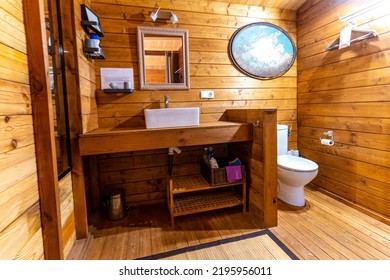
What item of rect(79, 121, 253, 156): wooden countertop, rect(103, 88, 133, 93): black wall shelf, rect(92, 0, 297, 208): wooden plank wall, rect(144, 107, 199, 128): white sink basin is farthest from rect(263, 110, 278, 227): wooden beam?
rect(103, 88, 133, 93): black wall shelf

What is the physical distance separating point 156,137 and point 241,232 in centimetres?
102

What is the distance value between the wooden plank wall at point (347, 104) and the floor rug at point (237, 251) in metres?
1.03

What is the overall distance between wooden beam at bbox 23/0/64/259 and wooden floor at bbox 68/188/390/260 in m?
0.58

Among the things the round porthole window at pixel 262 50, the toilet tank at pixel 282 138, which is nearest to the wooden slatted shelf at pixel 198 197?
the toilet tank at pixel 282 138

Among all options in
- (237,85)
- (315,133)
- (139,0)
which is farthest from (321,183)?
(139,0)

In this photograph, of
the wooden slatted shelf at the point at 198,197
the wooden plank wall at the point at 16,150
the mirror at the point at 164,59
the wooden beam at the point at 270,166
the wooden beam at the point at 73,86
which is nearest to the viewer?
the wooden plank wall at the point at 16,150

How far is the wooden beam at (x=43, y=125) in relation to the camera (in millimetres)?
974

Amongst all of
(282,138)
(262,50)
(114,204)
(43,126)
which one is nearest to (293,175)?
(282,138)

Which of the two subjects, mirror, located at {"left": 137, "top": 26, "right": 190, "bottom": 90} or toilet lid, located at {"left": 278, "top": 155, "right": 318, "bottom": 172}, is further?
mirror, located at {"left": 137, "top": 26, "right": 190, "bottom": 90}

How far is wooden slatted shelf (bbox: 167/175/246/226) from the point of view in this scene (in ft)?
6.34

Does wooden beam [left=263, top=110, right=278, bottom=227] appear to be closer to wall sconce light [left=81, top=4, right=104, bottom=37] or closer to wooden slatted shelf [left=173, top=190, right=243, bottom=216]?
wooden slatted shelf [left=173, top=190, right=243, bottom=216]

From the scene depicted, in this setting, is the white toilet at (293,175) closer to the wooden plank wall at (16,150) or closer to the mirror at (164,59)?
the mirror at (164,59)

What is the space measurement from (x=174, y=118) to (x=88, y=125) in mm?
721
